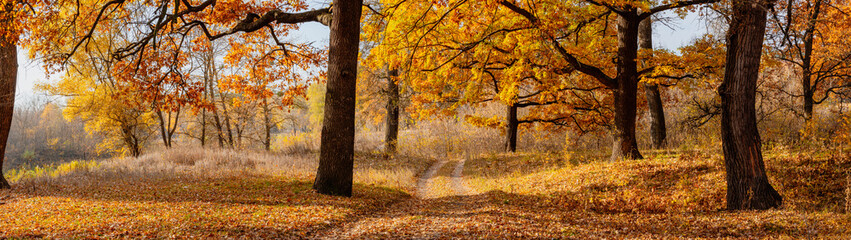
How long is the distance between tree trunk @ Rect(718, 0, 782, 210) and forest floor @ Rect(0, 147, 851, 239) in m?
0.36

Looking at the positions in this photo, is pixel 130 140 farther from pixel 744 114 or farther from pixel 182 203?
pixel 744 114

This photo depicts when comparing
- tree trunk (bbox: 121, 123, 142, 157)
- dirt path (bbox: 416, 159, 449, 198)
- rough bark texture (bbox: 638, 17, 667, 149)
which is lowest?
dirt path (bbox: 416, 159, 449, 198)

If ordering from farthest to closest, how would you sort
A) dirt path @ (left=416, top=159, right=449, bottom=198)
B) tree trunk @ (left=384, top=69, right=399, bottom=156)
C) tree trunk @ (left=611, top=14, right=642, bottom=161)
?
1. tree trunk @ (left=384, top=69, right=399, bottom=156)
2. dirt path @ (left=416, top=159, right=449, bottom=198)
3. tree trunk @ (left=611, top=14, right=642, bottom=161)

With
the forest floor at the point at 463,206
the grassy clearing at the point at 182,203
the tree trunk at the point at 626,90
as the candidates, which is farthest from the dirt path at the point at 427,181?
the tree trunk at the point at 626,90

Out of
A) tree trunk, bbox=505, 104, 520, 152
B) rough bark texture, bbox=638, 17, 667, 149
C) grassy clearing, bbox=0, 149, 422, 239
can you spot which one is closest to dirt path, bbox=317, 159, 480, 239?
grassy clearing, bbox=0, 149, 422, 239

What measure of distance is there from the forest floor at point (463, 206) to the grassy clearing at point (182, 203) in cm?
3

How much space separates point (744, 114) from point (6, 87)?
15148 mm

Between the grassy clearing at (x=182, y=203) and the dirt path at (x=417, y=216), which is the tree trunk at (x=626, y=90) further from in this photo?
the grassy clearing at (x=182, y=203)

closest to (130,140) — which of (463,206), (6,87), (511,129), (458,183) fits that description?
(6,87)

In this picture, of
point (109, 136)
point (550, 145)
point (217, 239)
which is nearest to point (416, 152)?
point (550, 145)

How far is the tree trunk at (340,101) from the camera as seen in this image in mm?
8594

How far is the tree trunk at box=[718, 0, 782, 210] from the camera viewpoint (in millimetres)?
6422

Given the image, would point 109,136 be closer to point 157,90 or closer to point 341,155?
point 157,90

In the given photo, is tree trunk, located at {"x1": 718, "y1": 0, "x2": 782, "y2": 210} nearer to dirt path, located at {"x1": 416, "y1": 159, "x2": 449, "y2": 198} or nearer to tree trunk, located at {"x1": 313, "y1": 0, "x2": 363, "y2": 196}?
dirt path, located at {"x1": 416, "y1": 159, "x2": 449, "y2": 198}
